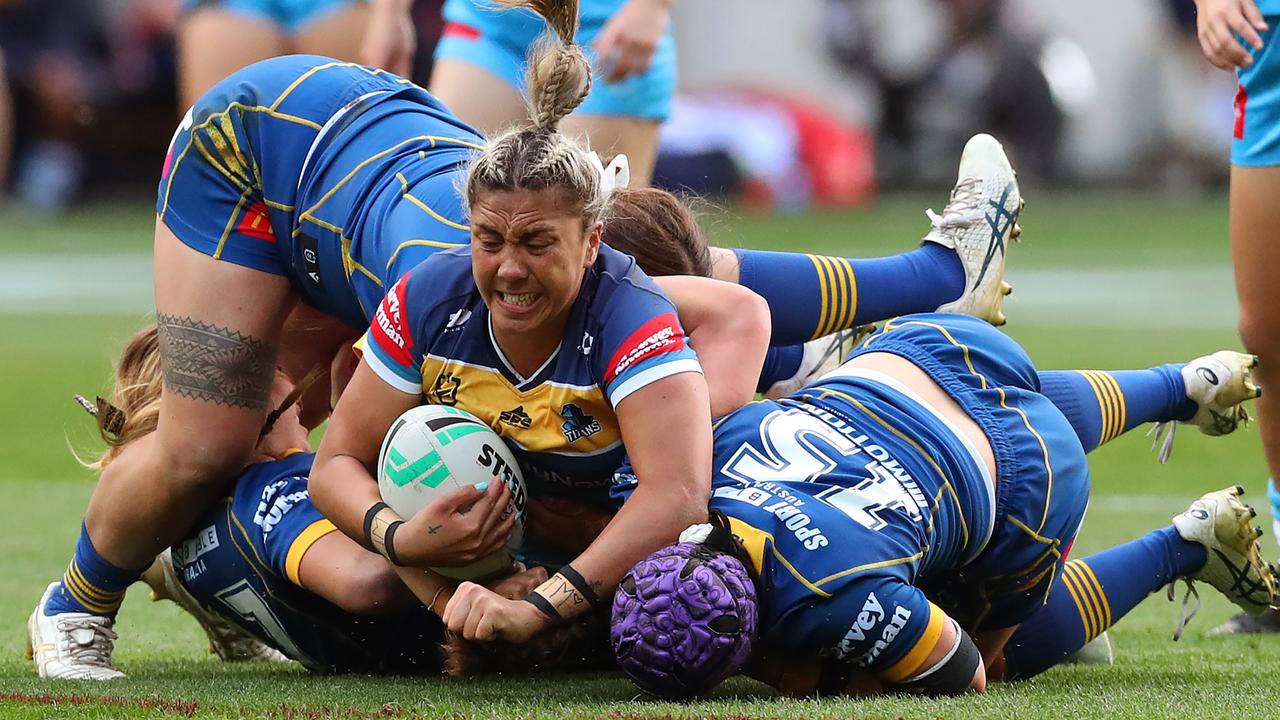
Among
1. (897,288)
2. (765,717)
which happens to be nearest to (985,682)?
(765,717)

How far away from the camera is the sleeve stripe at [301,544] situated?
4234mm

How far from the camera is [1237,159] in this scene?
516 centimetres

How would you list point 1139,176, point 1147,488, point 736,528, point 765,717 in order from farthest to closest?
point 1139,176 → point 1147,488 → point 736,528 → point 765,717

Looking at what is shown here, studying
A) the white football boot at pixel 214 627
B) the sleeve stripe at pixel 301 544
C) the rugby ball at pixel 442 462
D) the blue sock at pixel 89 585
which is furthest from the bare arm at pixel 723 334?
the blue sock at pixel 89 585

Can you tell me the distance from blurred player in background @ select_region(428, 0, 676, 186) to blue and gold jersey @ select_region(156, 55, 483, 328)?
1321 millimetres

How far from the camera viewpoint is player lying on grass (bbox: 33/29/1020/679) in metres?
4.45

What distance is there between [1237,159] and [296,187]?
255cm

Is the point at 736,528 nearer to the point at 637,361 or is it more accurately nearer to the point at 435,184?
the point at 637,361

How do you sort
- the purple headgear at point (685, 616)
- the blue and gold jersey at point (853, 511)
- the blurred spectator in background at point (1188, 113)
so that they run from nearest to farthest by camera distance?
the purple headgear at point (685, 616) → the blue and gold jersey at point (853, 511) → the blurred spectator in background at point (1188, 113)

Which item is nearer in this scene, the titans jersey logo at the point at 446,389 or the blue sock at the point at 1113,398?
the titans jersey logo at the point at 446,389

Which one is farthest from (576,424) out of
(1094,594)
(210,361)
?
(1094,594)

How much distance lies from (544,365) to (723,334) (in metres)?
0.49

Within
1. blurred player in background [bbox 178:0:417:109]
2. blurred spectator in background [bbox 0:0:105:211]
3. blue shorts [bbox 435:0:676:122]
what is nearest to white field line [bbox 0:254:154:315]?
blurred spectator in background [bbox 0:0:105:211]

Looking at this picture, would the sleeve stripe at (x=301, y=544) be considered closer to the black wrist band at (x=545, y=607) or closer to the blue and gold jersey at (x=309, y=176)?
the blue and gold jersey at (x=309, y=176)
